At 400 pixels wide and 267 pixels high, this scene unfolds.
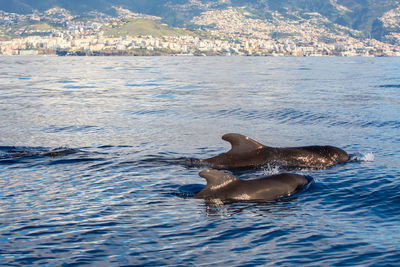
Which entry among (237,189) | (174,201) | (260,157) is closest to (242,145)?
(260,157)

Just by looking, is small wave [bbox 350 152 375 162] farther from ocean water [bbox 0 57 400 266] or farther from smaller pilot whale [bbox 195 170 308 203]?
smaller pilot whale [bbox 195 170 308 203]

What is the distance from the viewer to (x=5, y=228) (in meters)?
10.0

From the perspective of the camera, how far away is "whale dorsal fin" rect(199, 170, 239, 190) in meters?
11.9

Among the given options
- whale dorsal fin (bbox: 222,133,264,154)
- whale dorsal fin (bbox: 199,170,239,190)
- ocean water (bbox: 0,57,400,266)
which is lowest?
ocean water (bbox: 0,57,400,266)

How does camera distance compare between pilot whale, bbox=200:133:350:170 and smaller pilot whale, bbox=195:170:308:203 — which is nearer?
smaller pilot whale, bbox=195:170:308:203

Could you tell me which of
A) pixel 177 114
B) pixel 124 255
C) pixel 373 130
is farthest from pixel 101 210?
pixel 177 114

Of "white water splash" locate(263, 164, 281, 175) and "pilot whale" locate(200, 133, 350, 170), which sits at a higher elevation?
"pilot whale" locate(200, 133, 350, 170)

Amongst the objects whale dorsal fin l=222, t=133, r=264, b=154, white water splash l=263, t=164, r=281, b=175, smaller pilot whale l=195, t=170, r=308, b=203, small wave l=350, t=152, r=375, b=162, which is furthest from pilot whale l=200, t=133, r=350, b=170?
smaller pilot whale l=195, t=170, r=308, b=203

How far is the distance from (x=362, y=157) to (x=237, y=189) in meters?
6.91

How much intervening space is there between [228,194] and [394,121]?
701 inches

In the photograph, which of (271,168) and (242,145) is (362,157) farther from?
(242,145)

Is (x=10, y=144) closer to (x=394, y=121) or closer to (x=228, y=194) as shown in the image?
(x=228, y=194)

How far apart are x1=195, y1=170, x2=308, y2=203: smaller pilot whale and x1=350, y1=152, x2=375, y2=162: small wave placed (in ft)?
17.2

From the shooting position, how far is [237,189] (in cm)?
1209
